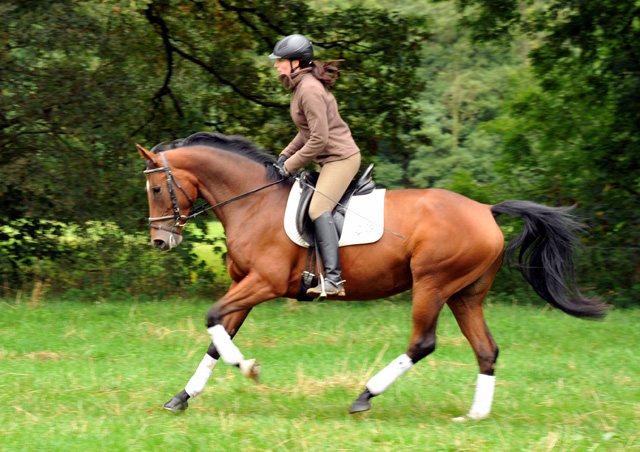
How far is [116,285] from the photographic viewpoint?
40.6ft

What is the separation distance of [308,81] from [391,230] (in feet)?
4.45

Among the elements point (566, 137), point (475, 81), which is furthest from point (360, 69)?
point (475, 81)

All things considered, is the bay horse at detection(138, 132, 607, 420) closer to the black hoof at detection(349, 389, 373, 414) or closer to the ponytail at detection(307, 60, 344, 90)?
the black hoof at detection(349, 389, 373, 414)

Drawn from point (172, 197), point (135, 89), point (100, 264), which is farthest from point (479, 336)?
point (135, 89)

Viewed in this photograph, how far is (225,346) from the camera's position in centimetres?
588

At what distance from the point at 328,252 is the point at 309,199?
47 cm

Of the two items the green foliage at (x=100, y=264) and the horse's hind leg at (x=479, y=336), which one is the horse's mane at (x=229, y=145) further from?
the green foliage at (x=100, y=264)

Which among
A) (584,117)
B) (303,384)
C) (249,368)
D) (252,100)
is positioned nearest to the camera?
(249,368)

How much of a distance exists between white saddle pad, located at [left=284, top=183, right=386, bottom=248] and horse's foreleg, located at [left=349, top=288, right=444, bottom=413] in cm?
59

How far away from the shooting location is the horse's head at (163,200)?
618 cm

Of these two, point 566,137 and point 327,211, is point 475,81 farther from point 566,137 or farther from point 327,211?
point 327,211

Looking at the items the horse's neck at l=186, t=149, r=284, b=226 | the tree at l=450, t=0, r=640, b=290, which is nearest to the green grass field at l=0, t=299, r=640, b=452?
the horse's neck at l=186, t=149, r=284, b=226

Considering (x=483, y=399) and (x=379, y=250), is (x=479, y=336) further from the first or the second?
(x=379, y=250)

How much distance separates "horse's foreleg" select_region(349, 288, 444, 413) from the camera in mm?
6074
